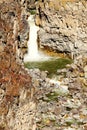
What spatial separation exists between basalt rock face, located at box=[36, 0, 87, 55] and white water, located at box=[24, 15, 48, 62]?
608mm

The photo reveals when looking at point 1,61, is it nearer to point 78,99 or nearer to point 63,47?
point 78,99

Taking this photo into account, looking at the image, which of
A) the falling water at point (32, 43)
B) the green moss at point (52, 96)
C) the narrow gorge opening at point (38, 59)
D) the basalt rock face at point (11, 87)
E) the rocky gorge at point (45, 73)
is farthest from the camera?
the falling water at point (32, 43)

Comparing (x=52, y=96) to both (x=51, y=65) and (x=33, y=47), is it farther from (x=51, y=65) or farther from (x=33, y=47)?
(x=33, y=47)

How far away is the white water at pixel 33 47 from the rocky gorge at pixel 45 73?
417 millimetres

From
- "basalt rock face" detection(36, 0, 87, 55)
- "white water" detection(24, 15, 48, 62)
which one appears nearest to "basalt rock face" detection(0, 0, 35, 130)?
"white water" detection(24, 15, 48, 62)

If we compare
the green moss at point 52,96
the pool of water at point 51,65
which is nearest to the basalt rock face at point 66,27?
the pool of water at point 51,65

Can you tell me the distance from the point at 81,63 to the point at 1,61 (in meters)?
16.6

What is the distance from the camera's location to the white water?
41125 mm

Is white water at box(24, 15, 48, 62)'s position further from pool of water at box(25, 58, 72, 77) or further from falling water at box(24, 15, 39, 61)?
→ pool of water at box(25, 58, 72, 77)

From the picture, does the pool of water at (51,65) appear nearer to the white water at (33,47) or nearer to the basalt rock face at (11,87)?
the white water at (33,47)

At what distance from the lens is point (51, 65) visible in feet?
130

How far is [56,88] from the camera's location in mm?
35344

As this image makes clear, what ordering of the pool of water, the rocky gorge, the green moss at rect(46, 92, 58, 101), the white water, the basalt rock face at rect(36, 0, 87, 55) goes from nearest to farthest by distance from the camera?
the rocky gorge, the green moss at rect(46, 92, 58, 101), the pool of water, the white water, the basalt rock face at rect(36, 0, 87, 55)

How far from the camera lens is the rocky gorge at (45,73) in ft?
71.8
